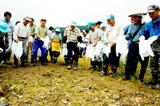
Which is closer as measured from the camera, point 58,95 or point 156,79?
point 58,95

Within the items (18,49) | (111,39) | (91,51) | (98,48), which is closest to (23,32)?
(18,49)

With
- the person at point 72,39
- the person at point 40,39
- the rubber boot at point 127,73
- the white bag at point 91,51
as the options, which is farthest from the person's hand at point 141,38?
the person at point 40,39

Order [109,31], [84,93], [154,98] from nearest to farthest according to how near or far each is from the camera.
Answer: [154,98] → [84,93] → [109,31]

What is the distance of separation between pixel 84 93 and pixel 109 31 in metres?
2.77

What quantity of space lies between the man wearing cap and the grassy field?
0.49 metres

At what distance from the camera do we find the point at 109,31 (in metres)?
7.36

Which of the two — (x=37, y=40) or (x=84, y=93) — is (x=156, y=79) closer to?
(x=84, y=93)

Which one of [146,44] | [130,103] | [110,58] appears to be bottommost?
[130,103]

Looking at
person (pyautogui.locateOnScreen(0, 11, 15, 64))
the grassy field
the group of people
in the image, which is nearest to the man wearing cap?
the group of people

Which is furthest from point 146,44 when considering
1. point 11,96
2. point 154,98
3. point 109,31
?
point 11,96

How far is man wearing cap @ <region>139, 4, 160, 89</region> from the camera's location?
545 cm

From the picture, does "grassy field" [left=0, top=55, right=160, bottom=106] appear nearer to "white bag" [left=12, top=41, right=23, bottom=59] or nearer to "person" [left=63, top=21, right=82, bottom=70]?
"white bag" [left=12, top=41, right=23, bottom=59]

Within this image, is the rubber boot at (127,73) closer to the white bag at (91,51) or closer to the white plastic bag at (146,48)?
the white plastic bag at (146,48)

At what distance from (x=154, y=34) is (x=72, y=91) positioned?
2547mm
